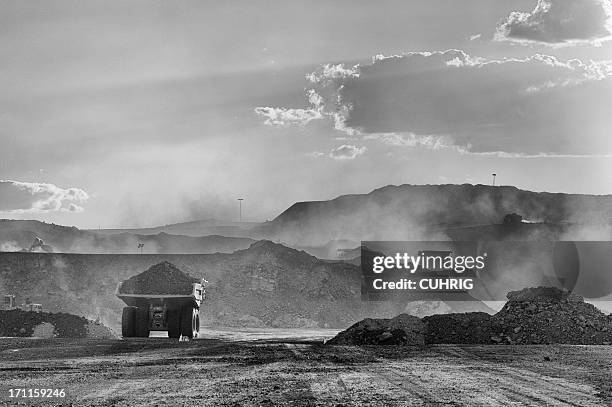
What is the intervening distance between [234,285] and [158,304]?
107 feet

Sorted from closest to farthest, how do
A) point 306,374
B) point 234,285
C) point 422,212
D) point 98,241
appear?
point 306,374, point 234,285, point 98,241, point 422,212

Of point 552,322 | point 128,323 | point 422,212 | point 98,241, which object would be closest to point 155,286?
point 128,323

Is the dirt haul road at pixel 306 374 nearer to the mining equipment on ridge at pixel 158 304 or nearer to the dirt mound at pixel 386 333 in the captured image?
the dirt mound at pixel 386 333

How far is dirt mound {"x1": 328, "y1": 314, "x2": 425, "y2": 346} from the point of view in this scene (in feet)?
120

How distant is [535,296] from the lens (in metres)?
42.8

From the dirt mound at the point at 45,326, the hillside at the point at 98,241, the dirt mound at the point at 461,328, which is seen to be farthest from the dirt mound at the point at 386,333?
the hillside at the point at 98,241

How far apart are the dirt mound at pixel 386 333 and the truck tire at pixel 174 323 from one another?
6984 mm

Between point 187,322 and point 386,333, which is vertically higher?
point 187,322

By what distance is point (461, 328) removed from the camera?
38750 millimetres

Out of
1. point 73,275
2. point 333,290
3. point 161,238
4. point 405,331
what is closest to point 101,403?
point 405,331

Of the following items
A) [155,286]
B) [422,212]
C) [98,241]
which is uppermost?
[422,212]

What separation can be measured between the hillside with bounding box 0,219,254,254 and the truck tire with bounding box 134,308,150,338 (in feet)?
297

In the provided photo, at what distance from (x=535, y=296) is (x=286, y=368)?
68.9 feet

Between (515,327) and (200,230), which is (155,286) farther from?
(200,230)
